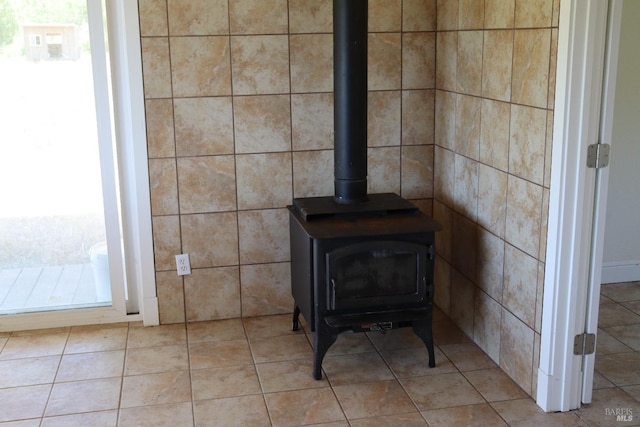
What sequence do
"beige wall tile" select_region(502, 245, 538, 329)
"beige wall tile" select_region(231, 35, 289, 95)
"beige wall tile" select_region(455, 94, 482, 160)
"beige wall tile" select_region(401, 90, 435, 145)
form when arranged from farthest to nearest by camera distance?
"beige wall tile" select_region(401, 90, 435, 145) < "beige wall tile" select_region(231, 35, 289, 95) < "beige wall tile" select_region(455, 94, 482, 160) < "beige wall tile" select_region(502, 245, 538, 329)

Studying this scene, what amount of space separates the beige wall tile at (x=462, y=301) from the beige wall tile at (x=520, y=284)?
1.18 ft

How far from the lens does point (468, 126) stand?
332 centimetres

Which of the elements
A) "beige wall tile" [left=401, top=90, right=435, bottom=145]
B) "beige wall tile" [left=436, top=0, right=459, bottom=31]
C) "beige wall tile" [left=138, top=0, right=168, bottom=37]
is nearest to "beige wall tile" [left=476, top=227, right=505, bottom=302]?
"beige wall tile" [left=401, top=90, right=435, bottom=145]

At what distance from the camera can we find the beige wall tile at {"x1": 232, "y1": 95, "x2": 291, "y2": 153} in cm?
352

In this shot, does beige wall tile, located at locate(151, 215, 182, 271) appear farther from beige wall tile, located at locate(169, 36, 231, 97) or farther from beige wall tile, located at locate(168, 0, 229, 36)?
beige wall tile, located at locate(168, 0, 229, 36)

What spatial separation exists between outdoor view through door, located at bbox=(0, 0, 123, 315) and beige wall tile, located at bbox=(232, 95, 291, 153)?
24.5 inches

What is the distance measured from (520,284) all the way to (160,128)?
1.78 meters

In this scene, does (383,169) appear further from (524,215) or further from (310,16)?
Result: (524,215)

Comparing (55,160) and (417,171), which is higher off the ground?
(55,160)

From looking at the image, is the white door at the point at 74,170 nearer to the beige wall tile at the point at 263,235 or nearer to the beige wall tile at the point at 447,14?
the beige wall tile at the point at 263,235

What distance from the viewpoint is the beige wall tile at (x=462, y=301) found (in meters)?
3.41

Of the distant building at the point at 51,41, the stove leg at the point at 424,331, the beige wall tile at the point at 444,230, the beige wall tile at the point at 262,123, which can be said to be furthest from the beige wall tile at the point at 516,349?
the distant building at the point at 51,41

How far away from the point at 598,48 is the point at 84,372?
7.92 feet

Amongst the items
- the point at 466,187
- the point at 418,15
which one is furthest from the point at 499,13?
the point at 466,187
